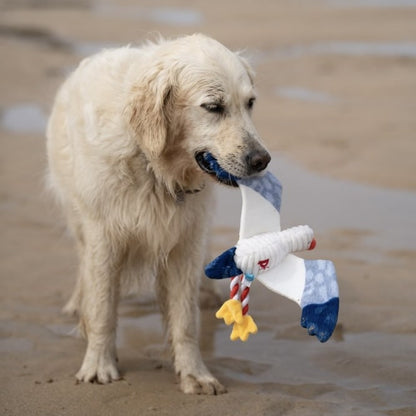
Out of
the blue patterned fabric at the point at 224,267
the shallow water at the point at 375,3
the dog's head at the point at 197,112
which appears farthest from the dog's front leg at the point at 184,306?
the shallow water at the point at 375,3

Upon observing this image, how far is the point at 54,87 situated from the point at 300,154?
5.19 metres

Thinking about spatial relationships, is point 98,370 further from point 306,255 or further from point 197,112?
point 306,255

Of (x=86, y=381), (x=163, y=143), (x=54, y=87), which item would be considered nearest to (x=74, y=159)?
(x=163, y=143)

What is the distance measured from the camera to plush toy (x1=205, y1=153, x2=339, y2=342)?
3701mm

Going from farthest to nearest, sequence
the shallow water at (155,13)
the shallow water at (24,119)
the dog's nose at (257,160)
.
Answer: the shallow water at (155,13) < the shallow water at (24,119) < the dog's nose at (257,160)

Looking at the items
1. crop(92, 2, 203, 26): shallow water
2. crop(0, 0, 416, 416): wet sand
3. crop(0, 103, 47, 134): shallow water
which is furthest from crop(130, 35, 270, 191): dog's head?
crop(92, 2, 203, 26): shallow water

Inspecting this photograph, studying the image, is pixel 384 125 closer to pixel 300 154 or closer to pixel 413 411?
pixel 300 154

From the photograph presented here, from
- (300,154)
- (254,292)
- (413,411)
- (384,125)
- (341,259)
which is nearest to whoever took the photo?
(413,411)

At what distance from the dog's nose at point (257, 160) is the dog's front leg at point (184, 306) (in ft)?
2.61

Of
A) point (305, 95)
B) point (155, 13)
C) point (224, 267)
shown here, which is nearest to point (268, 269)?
point (224, 267)

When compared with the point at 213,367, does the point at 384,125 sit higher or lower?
higher

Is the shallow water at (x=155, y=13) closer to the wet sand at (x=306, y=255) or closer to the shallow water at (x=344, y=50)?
the shallow water at (x=344, y=50)

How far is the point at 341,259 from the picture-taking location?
6.33m

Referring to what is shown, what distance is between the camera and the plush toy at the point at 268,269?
12.1ft
